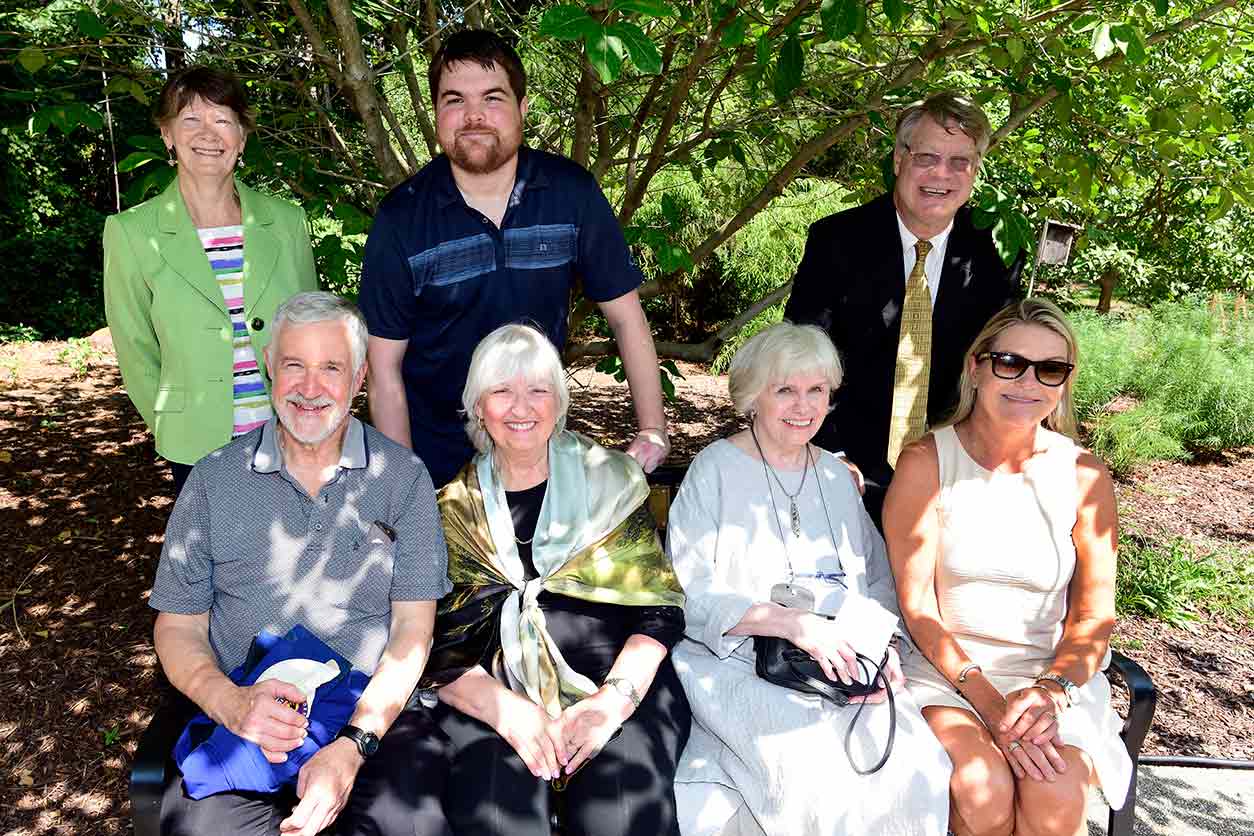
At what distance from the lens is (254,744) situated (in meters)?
2.27

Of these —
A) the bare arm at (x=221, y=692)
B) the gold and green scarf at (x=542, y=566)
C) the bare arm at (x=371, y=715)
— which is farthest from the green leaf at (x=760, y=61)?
the bare arm at (x=221, y=692)

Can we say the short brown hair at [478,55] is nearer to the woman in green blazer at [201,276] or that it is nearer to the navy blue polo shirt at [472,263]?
the navy blue polo shirt at [472,263]

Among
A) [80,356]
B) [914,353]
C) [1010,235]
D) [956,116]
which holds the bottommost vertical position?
[80,356]

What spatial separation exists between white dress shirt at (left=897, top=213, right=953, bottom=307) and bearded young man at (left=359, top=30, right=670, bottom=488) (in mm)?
955

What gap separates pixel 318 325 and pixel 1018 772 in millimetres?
2251

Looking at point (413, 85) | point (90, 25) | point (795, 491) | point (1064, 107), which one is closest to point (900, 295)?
point (795, 491)

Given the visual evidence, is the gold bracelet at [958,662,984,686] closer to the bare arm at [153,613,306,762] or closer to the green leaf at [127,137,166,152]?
the bare arm at [153,613,306,762]

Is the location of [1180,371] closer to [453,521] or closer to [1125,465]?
[1125,465]

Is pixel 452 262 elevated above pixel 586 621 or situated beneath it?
elevated above

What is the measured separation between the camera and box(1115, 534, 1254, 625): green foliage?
5152 millimetres

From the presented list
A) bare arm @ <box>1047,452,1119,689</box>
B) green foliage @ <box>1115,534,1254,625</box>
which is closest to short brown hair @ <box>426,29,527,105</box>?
bare arm @ <box>1047,452,1119,689</box>

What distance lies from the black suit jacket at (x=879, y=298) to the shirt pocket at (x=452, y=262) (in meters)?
1.10

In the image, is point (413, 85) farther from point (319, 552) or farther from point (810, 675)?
point (810, 675)

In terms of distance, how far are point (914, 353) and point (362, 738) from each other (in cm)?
215
